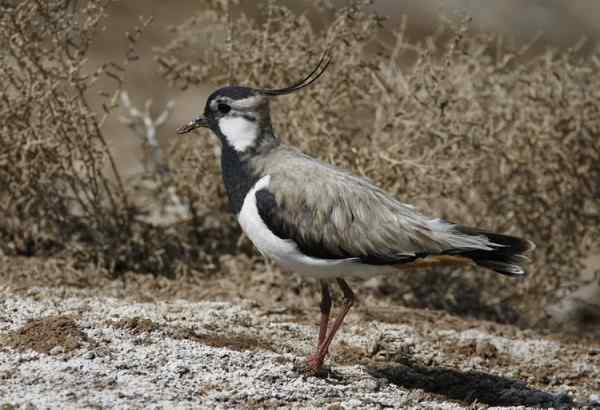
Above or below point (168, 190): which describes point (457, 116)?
above

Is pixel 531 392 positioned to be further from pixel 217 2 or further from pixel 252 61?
pixel 217 2

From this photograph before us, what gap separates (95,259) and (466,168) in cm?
271

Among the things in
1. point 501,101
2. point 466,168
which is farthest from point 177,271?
point 501,101

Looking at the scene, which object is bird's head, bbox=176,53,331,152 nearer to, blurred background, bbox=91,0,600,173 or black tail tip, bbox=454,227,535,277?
black tail tip, bbox=454,227,535,277

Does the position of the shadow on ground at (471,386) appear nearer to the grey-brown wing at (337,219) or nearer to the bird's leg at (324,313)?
the bird's leg at (324,313)

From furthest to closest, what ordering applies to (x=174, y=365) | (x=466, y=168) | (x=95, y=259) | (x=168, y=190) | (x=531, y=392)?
1. (x=168, y=190)
2. (x=95, y=259)
3. (x=466, y=168)
4. (x=531, y=392)
5. (x=174, y=365)

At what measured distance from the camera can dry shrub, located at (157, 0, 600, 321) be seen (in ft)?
23.0

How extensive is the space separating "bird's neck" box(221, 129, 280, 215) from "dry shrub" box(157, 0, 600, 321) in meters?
1.55

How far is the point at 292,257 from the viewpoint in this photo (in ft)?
17.0

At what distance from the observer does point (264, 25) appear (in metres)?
6.98

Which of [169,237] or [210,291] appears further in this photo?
[169,237]

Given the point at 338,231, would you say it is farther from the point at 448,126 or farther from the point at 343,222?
the point at 448,126

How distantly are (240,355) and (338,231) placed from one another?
2.59 ft

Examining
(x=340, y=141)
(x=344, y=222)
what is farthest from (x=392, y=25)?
(x=344, y=222)
